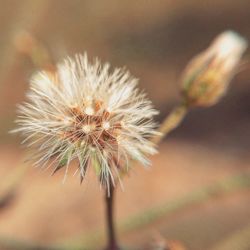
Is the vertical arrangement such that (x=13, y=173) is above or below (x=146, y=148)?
above

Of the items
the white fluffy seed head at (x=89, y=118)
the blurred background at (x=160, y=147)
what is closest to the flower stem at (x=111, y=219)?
the white fluffy seed head at (x=89, y=118)

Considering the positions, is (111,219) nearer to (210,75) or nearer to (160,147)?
(210,75)

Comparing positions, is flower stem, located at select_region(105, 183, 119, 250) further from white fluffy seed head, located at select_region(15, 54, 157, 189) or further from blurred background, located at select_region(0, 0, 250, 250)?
blurred background, located at select_region(0, 0, 250, 250)

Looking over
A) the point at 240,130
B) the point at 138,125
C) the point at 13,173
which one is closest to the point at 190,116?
the point at 240,130

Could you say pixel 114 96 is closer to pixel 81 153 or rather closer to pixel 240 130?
pixel 81 153

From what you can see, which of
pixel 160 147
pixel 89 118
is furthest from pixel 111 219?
pixel 160 147

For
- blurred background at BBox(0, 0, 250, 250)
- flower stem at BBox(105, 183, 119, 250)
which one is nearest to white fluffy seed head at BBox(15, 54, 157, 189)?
flower stem at BBox(105, 183, 119, 250)

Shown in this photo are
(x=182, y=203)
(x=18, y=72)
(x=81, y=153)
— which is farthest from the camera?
(x=18, y=72)
